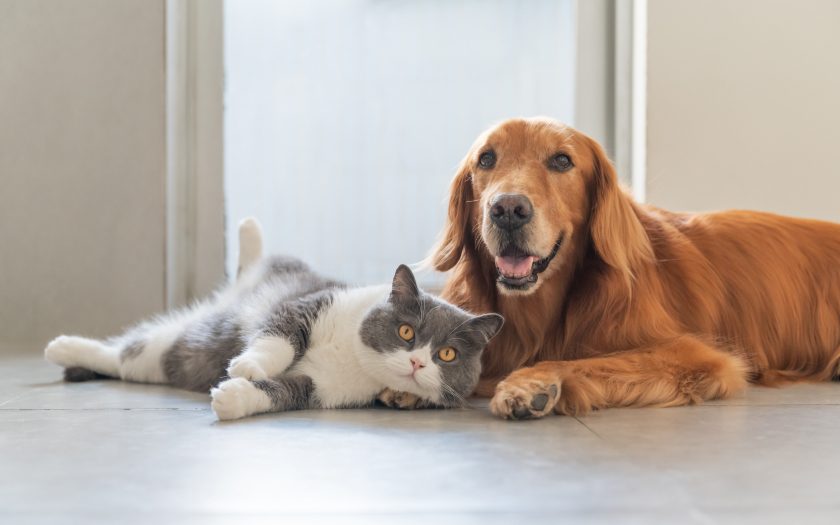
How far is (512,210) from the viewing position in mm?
1920

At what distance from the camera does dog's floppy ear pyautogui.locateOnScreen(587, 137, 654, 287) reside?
6.85 ft

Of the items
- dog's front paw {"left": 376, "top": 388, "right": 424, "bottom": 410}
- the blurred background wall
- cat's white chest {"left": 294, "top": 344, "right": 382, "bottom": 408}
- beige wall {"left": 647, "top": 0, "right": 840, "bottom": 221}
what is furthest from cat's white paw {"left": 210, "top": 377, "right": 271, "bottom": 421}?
beige wall {"left": 647, "top": 0, "right": 840, "bottom": 221}

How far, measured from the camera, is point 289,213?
11.4 feet

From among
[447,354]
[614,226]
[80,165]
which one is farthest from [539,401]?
[80,165]

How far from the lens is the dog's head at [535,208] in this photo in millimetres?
1965

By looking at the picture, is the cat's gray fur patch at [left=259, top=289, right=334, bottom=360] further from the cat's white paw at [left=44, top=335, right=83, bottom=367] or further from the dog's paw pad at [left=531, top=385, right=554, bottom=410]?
the cat's white paw at [left=44, top=335, right=83, bottom=367]

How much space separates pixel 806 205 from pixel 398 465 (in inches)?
96.5

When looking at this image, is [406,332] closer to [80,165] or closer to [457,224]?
[457,224]

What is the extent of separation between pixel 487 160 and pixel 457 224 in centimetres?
20

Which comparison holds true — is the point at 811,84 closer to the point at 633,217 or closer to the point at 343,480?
the point at 633,217

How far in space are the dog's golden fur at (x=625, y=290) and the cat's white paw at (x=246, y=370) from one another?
50 centimetres

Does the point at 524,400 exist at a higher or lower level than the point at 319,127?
lower

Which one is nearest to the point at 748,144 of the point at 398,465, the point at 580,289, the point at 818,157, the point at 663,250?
the point at 818,157

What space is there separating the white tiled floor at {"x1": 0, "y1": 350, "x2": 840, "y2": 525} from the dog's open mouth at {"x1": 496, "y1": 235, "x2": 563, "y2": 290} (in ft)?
1.05
